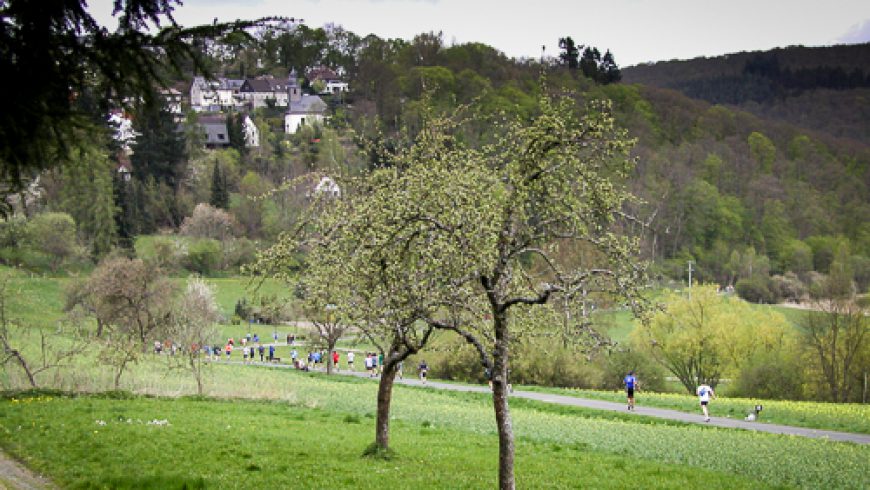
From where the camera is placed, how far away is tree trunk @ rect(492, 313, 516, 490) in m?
12.6

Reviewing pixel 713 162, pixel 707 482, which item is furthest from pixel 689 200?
pixel 707 482

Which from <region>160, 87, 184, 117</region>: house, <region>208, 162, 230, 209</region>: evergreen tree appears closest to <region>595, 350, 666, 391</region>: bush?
<region>160, 87, 184, 117</region>: house

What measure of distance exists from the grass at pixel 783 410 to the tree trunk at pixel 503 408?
1967 centimetres

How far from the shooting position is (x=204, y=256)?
92.6 meters

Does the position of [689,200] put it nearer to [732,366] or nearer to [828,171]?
[828,171]

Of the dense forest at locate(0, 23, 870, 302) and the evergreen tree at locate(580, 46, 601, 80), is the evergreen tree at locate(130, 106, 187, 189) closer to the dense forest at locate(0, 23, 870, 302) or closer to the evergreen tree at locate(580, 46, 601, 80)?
the dense forest at locate(0, 23, 870, 302)

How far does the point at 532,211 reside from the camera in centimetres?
1331

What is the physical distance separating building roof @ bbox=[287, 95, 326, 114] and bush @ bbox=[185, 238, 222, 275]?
77.4m

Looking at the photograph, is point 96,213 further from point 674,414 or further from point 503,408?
point 503,408

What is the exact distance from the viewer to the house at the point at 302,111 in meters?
165

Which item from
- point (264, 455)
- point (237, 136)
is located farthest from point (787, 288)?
point (264, 455)

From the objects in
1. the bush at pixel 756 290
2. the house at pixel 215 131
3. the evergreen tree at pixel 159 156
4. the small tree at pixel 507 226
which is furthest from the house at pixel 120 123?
the bush at pixel 756 290

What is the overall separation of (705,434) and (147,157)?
98.5 meters

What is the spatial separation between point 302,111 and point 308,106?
5.33m
